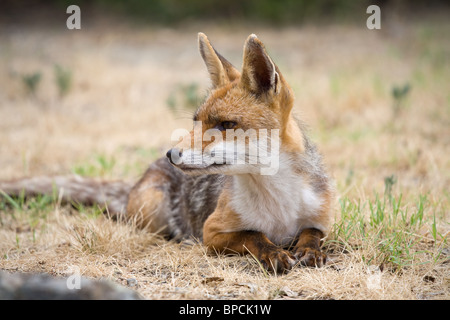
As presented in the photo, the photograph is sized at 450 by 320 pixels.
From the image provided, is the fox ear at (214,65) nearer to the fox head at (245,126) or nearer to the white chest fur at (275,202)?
the fox head at (245,126)

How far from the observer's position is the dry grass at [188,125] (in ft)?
12.2

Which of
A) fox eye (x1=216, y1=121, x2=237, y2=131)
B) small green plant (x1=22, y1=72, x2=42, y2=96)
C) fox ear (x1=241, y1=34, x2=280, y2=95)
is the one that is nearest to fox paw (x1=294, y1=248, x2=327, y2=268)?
fox eye (x1=216, y1=121, x2=237, y2=131)

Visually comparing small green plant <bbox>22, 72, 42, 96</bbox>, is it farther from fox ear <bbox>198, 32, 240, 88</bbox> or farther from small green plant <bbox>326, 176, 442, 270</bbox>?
small green plant <bbox>326, 176, 442, 270</bbox>

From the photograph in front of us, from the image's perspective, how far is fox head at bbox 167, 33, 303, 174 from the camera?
11.6 feet

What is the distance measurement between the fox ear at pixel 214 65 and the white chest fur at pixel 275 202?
77cm

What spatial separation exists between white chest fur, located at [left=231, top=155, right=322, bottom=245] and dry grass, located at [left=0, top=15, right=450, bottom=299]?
33cm

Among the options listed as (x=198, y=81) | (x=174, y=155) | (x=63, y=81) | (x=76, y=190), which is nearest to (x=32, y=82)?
(x=63, y=81)

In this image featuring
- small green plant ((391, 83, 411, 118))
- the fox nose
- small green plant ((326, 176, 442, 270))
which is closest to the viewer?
the fox nose

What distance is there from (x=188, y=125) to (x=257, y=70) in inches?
208

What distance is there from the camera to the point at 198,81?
12.2 meters

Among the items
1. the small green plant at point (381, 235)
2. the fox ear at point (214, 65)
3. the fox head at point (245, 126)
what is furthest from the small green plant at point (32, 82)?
the small green plant at point (381, 235)

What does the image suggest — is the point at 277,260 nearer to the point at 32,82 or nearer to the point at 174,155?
the point at 174,155

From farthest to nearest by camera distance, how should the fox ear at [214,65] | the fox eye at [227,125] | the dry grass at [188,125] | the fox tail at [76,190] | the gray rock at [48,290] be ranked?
the fox tail at [76,190]
the fox ear at [214,65]
the dry grass at [188,125]
the fox eye at [227,125]
the gray rock at [48,290]

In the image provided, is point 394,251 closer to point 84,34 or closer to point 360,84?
point 360,84
